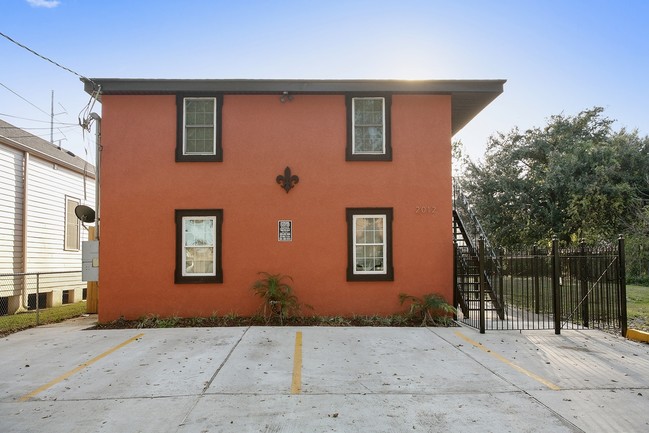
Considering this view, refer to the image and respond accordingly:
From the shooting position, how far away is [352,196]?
A: 11375 mm

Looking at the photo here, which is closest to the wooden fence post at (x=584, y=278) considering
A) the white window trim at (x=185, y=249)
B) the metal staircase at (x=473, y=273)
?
the metal staircase at (x=473, y=273)

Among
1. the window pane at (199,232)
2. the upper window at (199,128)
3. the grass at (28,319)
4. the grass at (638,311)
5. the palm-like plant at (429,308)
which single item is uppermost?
the upper window at (199,128)

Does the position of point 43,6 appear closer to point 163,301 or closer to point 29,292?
point 163,301

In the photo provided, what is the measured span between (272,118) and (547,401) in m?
8.35

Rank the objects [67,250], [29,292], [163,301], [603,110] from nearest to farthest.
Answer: [163,301]
[29,292]
[67,250]
[603,110]

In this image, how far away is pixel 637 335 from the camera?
29.7 feet

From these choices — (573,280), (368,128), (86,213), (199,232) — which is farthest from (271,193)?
(573,280)

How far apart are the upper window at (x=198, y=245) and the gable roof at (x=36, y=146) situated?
4036 mm

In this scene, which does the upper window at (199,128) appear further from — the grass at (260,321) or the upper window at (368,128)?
the grass at (260,321)

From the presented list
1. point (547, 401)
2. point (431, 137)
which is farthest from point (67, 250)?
point (547, 401)

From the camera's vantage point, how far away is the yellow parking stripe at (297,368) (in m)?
6.05

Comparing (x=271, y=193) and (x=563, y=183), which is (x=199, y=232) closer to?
(x=271, y=193)

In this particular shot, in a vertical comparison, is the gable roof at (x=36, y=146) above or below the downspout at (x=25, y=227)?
above

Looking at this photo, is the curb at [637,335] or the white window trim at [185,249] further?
the white window trim at [185,249]
